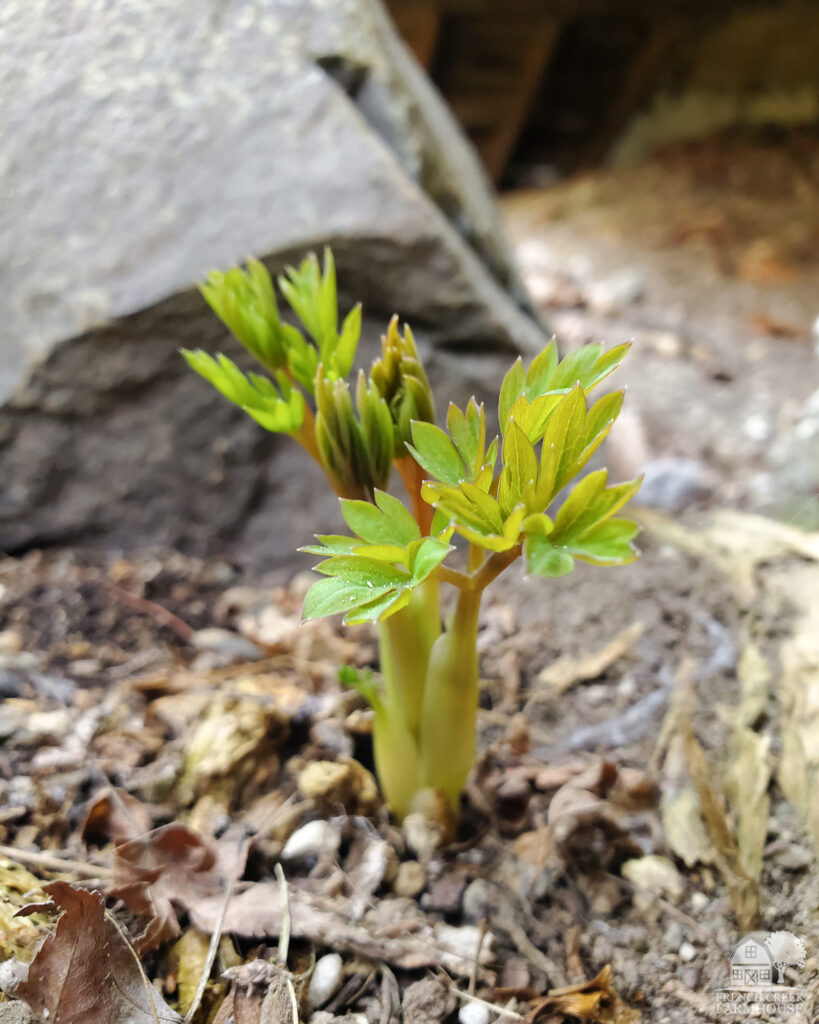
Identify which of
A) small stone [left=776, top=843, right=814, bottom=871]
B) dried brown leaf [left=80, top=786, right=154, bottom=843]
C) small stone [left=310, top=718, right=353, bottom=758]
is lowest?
small stone [left=776, top=843, right=814, bottom=871]

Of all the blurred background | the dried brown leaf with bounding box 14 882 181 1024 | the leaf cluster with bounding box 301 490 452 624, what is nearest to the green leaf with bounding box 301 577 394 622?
the leaf cluster with bounding box 301 490 452 624

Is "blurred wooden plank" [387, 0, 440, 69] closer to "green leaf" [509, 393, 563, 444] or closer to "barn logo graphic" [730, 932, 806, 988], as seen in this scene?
"green leaf" [509, 393, 563, 444]

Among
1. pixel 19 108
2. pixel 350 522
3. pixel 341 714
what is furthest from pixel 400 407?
pixel 19 108

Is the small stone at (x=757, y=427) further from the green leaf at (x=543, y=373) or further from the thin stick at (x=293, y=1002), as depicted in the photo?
the thin stick at (x=293, y=1002)

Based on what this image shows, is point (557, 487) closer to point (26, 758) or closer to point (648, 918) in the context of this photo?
point (648, 918)

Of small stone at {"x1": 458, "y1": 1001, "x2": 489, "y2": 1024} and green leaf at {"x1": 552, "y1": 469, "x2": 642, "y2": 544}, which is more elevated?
green leaf at {"x1": 552, "y1": 469, "x2": 642, "y2": 544}

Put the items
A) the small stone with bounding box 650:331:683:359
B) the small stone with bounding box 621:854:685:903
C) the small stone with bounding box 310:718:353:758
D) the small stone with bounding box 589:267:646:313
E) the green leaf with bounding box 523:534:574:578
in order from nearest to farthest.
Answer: the green leaf with bounding box 523:534:574:578
the small stone with bounding box 621:854:685:903
the small stone with bounding box 310:718:353:758
the small stone with bounding box 650:331:683:359
the small stone with bounding box 589:267:646:313

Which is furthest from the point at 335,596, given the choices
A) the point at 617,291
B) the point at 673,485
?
the point at 617,291

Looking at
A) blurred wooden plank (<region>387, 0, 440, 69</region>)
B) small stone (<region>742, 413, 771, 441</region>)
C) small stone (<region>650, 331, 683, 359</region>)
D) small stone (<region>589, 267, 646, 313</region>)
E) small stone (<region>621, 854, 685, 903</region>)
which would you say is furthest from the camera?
blurred wooden plank (<region>387, 0, 440, 69</region>)
